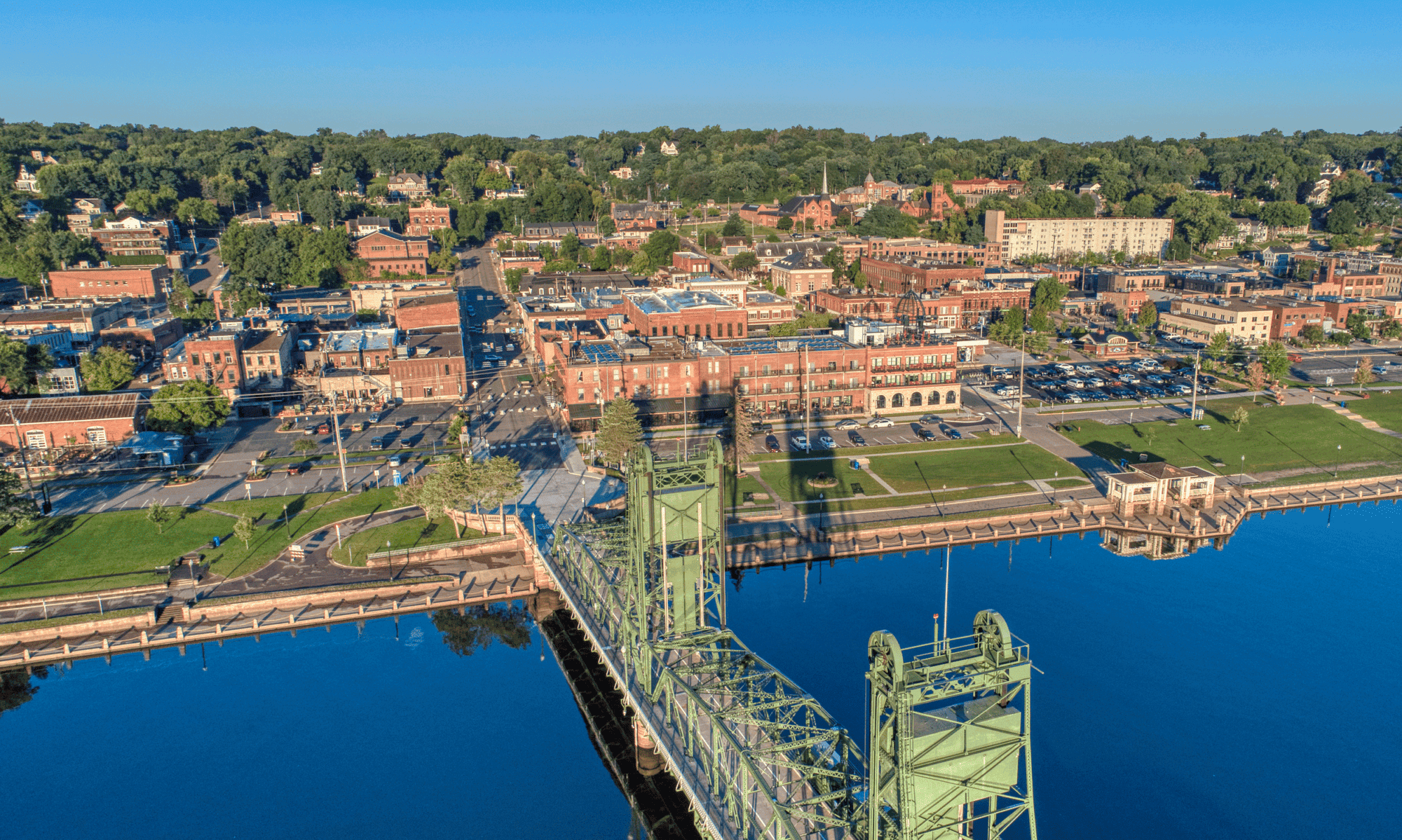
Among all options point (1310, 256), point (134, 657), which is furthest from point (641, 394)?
point (1310, 256)

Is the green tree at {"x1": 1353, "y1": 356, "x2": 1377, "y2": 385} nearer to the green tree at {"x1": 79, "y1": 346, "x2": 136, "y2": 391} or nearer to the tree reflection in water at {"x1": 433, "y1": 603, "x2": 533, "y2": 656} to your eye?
the tree reflection in water at {"x1": 433, "y1": 603, "x2": 533, "y2": 656}

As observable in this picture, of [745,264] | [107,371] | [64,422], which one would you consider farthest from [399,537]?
[745,264]

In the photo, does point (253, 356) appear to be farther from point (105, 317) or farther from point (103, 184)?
point (103, 184)

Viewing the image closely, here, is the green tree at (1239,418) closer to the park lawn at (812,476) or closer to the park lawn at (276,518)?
the park lawn at (812,476)

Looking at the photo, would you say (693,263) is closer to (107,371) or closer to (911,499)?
(107,371)

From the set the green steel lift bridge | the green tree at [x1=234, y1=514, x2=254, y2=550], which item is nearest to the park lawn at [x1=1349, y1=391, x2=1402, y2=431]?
the green steel lift bridge
